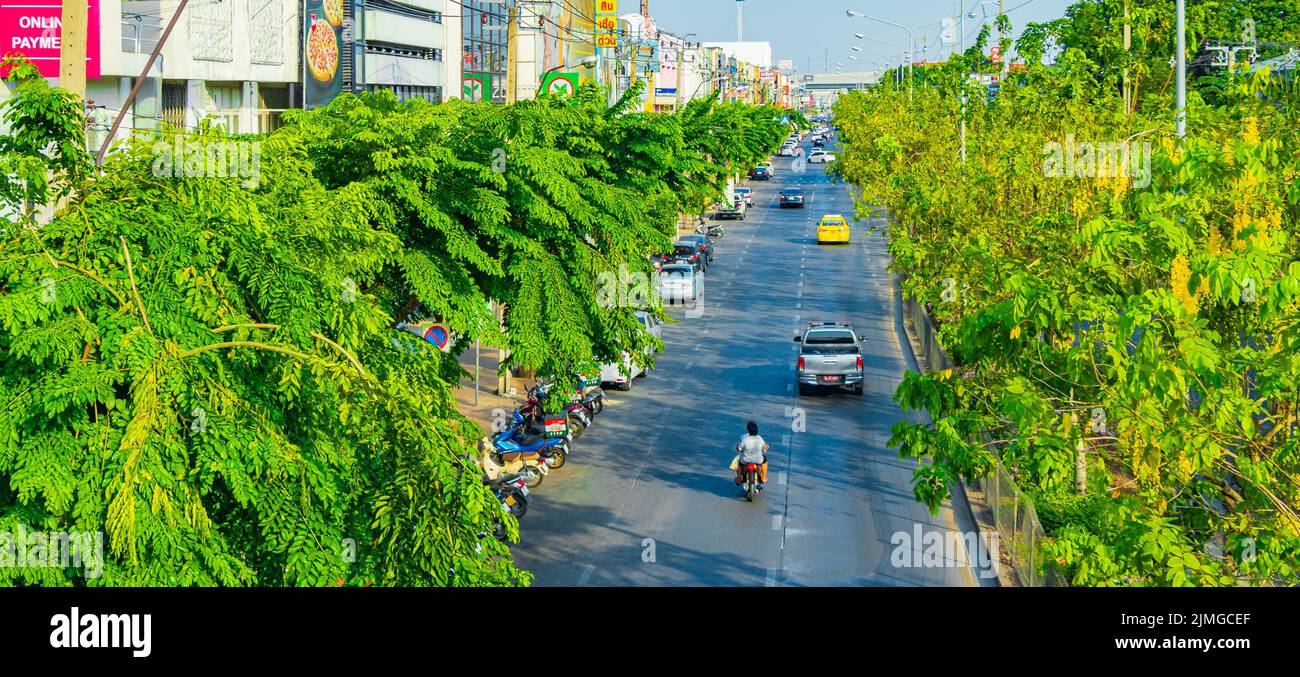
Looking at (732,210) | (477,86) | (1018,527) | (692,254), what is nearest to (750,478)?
(1018,527)

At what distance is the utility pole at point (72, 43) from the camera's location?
1030 centimetres

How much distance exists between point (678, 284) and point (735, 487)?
24163mm

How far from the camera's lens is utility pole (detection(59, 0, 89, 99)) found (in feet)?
33.8

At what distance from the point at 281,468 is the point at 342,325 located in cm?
120

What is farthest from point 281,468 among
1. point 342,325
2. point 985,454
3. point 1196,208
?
point 1196,208

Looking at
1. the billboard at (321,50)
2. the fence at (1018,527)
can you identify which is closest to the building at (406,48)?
the billboard at (321,50)

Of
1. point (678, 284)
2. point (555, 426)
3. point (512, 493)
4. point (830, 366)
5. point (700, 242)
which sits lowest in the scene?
point (512, 493)

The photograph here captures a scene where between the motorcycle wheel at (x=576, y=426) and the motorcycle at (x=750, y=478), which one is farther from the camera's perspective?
the motorcycle wheel at (x=576, y=426)

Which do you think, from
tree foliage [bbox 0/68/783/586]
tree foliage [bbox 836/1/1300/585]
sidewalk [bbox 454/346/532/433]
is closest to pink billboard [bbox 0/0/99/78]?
tree foliage [bbox 0/68/783/586]

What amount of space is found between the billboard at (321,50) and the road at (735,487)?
11.4 metres

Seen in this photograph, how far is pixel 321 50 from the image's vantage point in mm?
37812

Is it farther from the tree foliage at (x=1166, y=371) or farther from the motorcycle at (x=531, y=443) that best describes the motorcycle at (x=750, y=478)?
the tree foliage at (x=1166, y=371)

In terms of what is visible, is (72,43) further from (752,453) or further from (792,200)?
(792,200)
